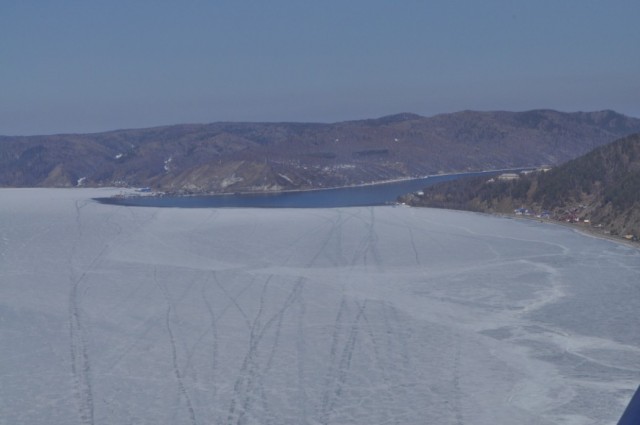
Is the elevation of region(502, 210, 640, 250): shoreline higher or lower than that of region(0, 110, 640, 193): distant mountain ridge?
lower

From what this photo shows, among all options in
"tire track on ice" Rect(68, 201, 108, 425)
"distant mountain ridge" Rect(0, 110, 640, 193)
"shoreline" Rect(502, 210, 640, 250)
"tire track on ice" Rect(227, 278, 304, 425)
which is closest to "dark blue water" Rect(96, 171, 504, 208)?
"distant mountain ridge" Rect(0, 110, 640, 193)

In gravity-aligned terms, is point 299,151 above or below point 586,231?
above

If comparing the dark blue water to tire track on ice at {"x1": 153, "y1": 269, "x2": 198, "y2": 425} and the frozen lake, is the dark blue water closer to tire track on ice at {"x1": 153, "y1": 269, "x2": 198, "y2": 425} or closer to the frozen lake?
the frozen lake

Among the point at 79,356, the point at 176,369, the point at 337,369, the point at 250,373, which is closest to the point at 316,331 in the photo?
the point at 337,369

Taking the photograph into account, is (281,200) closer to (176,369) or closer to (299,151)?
(299,151)

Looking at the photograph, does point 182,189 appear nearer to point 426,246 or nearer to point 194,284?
point 426,246

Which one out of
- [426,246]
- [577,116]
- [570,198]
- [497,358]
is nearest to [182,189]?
[570,198]

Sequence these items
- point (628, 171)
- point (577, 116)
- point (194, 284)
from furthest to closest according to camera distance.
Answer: point (577, 116), point (628, 171), point (194, 284)
